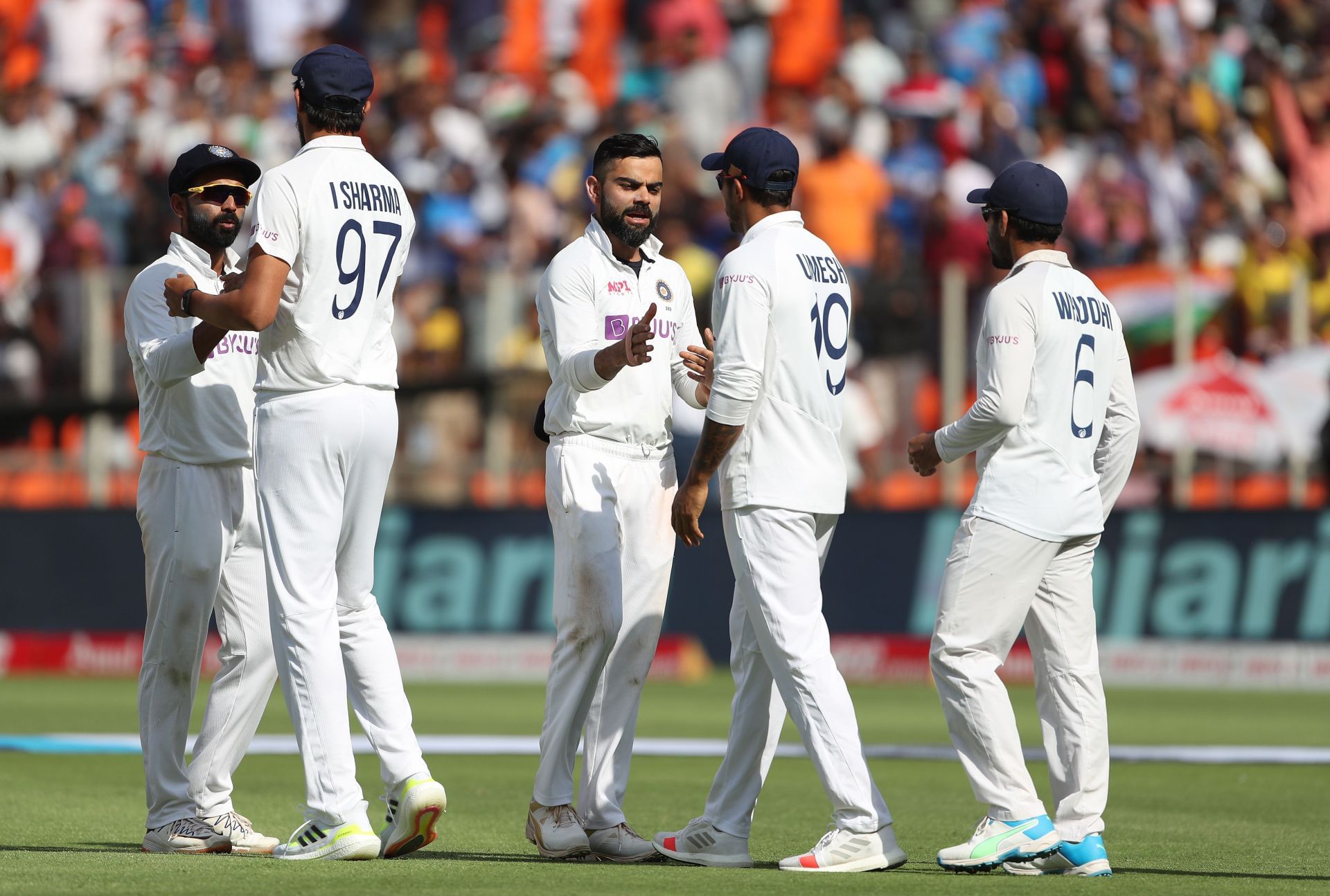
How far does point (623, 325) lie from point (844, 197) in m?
10.4

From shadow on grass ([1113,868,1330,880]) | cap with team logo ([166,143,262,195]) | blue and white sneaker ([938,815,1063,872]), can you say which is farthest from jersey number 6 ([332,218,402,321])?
shadow on grass ([1113,868,1330,880])

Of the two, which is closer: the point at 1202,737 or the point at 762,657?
the point at 762,657

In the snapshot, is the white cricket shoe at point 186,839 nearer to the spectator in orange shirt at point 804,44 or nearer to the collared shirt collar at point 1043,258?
the collared shirt collar at point 1043,258

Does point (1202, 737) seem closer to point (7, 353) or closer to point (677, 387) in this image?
point (677, 387)

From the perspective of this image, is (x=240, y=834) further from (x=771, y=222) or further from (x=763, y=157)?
(x=763, y=157)

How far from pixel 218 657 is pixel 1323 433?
10.2m

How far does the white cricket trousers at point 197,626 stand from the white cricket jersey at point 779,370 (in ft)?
6.02

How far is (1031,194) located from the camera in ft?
21.9

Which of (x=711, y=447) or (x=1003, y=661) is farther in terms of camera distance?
(x=1003, y=661)

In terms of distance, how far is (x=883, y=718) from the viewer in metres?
13.0

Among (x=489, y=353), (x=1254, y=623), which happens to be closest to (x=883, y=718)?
(x=1254, y=623)

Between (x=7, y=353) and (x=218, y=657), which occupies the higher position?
(x=7, y=353)

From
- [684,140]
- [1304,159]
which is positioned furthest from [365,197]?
[1304,159]

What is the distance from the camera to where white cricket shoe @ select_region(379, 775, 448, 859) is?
6.48 meters
